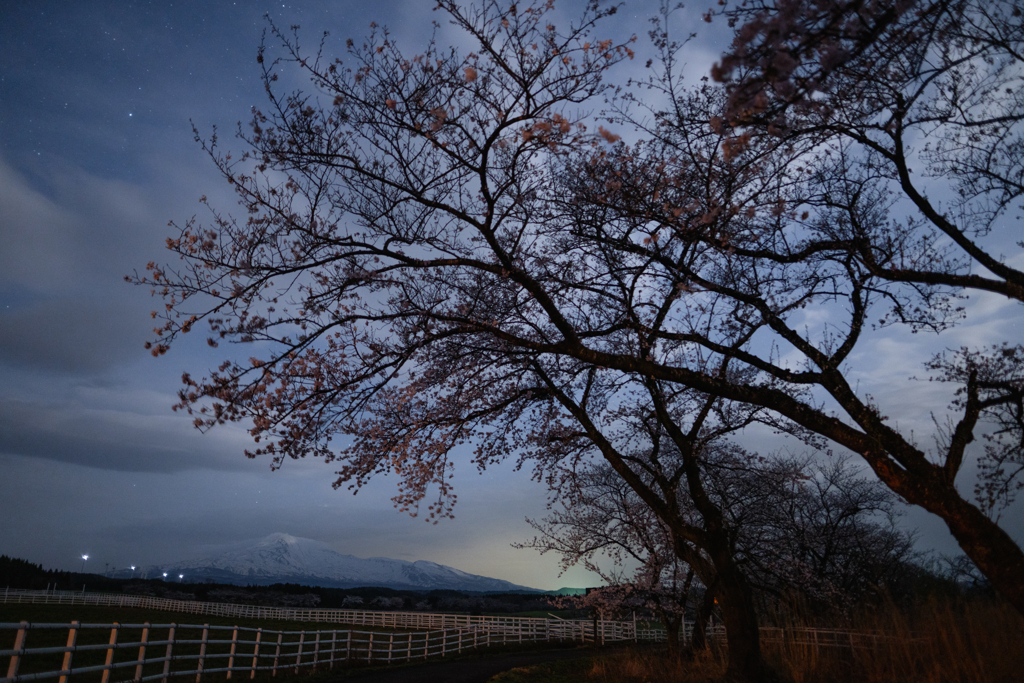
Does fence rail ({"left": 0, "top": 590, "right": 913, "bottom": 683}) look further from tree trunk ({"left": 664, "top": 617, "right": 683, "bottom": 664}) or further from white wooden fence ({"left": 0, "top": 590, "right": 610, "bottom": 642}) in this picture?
tree trunk ({"left": 664, "top": 617, "right": 683, "bottom": 664})

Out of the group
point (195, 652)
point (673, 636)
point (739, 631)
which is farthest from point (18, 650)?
point (195, 652)

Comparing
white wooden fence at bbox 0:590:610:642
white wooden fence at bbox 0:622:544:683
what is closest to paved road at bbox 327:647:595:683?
white wooden fence at bbox 0:622:544:683

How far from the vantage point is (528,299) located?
9547 millimetres

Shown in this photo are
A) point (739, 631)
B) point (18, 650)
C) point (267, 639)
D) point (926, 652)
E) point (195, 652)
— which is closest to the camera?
point (18, 650)

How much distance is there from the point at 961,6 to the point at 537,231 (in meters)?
5.36

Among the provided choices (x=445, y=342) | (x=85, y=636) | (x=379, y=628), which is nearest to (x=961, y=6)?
(x=445, y=342)

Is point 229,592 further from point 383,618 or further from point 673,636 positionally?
point 673,636

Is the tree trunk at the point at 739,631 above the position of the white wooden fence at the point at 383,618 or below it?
above

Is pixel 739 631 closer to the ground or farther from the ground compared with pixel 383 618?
farther from the ground

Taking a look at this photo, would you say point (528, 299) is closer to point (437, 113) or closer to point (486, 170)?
point (486, 170)

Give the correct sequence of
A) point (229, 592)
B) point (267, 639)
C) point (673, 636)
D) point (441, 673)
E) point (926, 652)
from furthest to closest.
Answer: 1. point (229, 592)
2. point (267, 639)
3. point (673, 636)
4. point (441, 673)
5. point (926, 652)

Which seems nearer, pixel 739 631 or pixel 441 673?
pixel 739 631

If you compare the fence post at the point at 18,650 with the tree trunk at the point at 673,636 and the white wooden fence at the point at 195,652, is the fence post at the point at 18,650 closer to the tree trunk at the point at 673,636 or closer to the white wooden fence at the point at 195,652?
the white wooden fence at the point at 195,652

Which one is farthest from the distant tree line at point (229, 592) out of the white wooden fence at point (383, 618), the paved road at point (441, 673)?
the paved road at point (441, 673)
